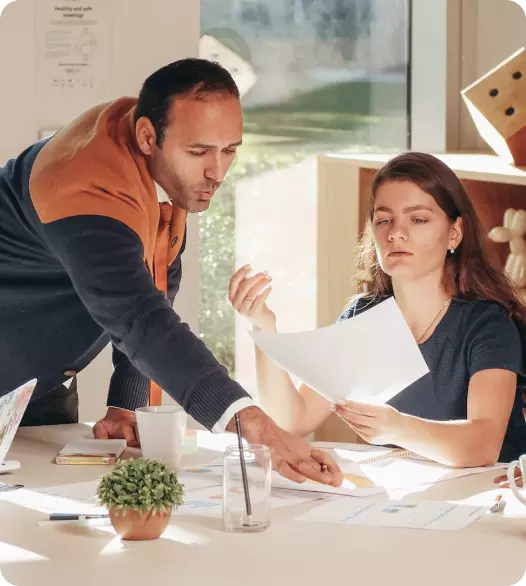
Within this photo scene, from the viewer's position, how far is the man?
5.84 feet

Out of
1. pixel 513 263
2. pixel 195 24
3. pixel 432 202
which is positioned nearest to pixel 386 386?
pixel 432 202

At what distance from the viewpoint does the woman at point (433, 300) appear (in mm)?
2189

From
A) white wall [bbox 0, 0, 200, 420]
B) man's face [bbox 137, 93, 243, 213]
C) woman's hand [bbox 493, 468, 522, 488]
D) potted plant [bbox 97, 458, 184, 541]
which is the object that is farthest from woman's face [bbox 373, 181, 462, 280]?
white wall [bbox 0, 0, 200, 420]

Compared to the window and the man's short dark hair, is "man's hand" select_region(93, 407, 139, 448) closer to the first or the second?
the man's short dark hair

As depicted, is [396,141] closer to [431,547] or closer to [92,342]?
[92,342]

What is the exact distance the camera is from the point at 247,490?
1526mm

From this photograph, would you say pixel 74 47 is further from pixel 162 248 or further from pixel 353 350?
pixel 353 350

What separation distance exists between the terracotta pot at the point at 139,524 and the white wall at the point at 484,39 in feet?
8.55

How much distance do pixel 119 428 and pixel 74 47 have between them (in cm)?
167

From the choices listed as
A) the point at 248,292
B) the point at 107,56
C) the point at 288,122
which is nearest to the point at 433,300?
the point at 248,292

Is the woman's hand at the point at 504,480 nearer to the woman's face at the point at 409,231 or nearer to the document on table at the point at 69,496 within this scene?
the document on table at the point at 69,496

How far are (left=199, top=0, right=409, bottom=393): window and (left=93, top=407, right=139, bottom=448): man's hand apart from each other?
1646mm

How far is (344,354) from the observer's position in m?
1.78

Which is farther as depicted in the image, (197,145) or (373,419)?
(197,145)
